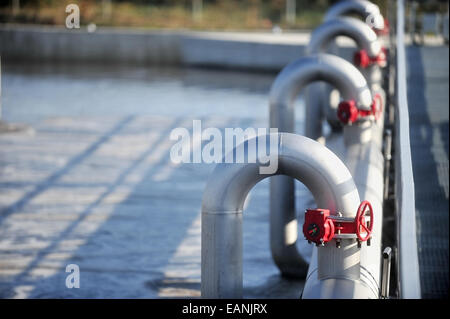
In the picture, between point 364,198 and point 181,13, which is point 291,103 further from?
point 181,13

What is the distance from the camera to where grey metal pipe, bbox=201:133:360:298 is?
12.0 feet

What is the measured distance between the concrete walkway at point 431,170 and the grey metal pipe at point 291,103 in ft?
3.41

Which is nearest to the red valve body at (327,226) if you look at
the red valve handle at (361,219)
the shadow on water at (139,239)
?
the red valve handle at (361,219)

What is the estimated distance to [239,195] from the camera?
3.69 metres

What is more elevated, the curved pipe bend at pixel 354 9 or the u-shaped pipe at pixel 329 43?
the curved pipe bend at pixel 354 9

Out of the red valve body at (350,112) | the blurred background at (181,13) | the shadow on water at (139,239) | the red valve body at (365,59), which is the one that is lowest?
the shadow on water at (139,239)

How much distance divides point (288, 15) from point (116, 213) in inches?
789

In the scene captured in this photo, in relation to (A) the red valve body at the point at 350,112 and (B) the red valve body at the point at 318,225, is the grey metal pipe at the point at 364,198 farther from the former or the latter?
(B) the red valve body at the point at 318,225

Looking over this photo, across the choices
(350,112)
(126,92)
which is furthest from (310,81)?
(126,92)

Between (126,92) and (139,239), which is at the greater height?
(126,92)

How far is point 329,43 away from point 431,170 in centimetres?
140

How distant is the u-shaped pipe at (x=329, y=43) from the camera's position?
7715 millimetres

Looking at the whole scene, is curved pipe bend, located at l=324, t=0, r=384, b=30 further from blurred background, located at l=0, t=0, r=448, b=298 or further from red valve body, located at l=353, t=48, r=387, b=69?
red valve body, located at l=353, t=48, r=387, b=69
